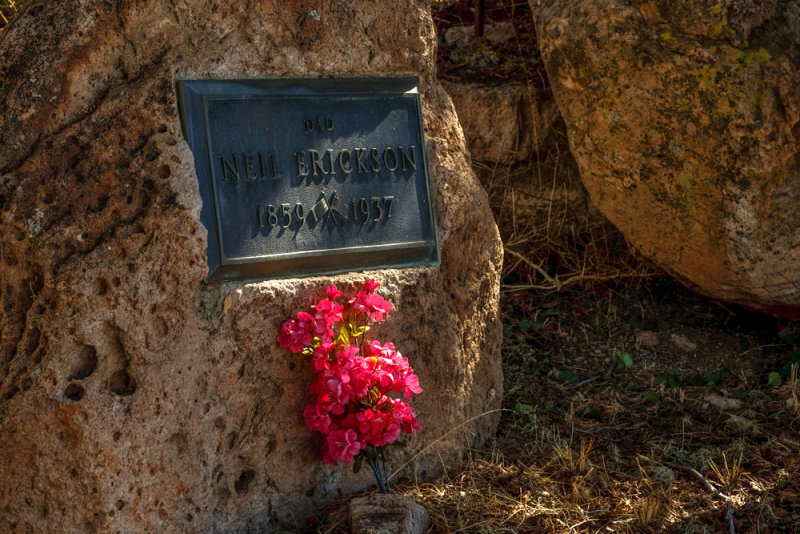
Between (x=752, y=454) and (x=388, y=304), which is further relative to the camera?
(x=752, y=454)

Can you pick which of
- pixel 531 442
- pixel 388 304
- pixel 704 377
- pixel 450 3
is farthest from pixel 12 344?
pixel 450 3

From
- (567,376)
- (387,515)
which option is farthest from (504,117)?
(387,515)

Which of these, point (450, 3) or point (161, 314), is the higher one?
point (450, 3)

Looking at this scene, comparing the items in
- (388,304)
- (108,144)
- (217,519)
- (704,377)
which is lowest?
(704,377)

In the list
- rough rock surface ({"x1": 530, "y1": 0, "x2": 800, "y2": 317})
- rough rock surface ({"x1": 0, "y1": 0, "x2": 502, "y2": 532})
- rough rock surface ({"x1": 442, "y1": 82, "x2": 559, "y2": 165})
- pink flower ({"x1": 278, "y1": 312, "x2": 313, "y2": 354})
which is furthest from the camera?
rough rock surface ({"x1": 442, "y1": 82, "x2": 559, "y2": 165})

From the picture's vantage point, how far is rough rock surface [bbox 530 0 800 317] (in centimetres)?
381

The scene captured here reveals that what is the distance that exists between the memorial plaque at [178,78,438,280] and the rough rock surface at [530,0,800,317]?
1055mm

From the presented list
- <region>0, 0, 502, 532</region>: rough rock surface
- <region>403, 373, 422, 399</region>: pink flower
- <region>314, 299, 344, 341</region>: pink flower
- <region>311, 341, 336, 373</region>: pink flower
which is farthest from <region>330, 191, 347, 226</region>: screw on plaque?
<region>403, 373, 422, 399</region>: pink flower

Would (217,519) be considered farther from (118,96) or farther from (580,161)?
(580,161)

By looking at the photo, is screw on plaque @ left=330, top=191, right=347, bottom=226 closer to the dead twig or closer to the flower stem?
the flower stem

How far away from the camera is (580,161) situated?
425cm

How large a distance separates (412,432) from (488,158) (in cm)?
210

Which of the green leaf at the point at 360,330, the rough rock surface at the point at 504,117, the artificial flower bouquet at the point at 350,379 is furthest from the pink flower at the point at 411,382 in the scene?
the rough rock surface at the point at 504,117

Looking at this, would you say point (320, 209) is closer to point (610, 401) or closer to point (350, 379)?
point (350, 379)
